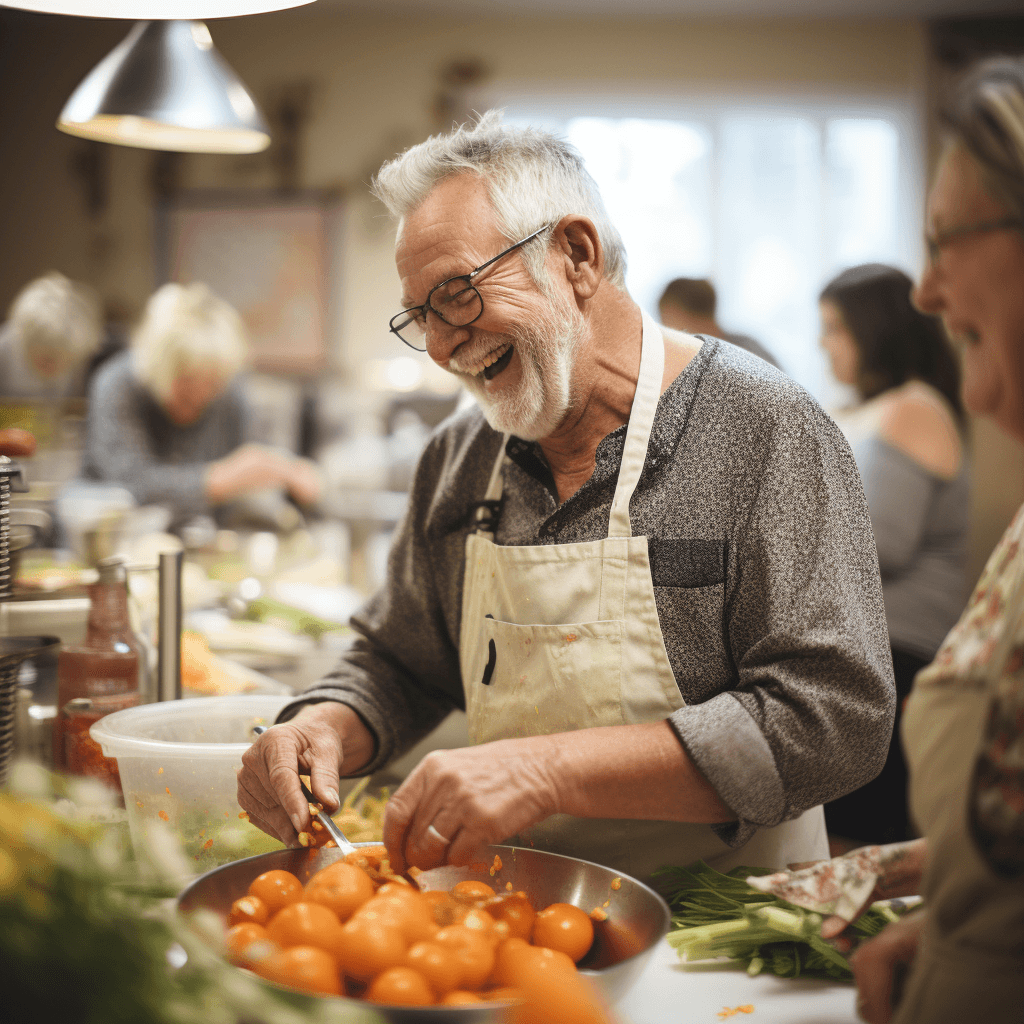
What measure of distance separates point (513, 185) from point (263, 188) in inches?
218

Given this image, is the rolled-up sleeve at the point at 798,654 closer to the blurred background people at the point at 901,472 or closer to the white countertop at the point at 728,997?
the white countertop at the point at 728,997

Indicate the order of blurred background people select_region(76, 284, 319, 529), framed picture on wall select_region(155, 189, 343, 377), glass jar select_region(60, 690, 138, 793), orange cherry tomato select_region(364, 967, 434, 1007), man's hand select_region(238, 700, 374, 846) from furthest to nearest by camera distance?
1. framed picture on wall select_region(155, 189, 343, 377)
2. blurred background people select_region(76, 284, 319, 529)
3. glass jar select_region(60, 690, 138, 793)
4. man's hand select_region(238, 700, 374, 846)
5. orange cherry tomato select_region(364, 967, 434, 1007)

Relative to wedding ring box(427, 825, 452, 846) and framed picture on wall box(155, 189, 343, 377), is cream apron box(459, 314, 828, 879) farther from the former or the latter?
framed picture on wall box(155, 189, 343, 377)

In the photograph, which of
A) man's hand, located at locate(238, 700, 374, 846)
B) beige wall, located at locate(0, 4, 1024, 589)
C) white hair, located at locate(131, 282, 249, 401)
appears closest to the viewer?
man's hand, located at locate(238, 700, 374, 846)

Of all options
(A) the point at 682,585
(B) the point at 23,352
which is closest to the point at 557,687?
(A) the point at 682,585

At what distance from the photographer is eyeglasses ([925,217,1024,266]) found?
0.57m

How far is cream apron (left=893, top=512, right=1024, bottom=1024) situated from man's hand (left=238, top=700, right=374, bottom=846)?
1.99 feet

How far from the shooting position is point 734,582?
42.8 inches

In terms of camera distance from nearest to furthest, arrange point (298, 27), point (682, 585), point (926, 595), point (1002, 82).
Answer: point (1002, 82) < point (682, 585) < point (926, 595) < point (298, 27)

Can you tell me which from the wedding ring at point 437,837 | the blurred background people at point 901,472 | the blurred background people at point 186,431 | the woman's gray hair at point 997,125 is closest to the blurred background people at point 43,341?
the blurred background people at point 186,431

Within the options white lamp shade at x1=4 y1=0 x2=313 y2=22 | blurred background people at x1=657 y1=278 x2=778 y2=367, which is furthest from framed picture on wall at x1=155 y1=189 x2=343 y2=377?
white lamp shade at x1=4 y1=0 x2=313 y2=22

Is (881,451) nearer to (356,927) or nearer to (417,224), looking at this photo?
(417,224)

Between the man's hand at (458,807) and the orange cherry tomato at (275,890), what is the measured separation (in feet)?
0.34

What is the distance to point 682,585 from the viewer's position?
1.10m
